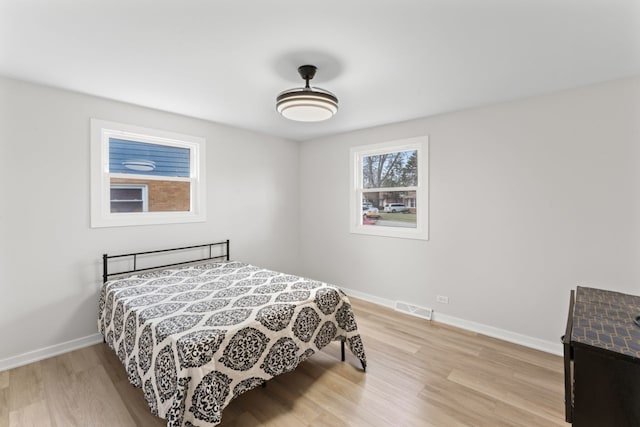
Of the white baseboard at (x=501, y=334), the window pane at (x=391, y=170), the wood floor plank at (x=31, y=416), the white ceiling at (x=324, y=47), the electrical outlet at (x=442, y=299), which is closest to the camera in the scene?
the white ceiling at (x=324, y=47)

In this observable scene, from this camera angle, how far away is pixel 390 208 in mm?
3916

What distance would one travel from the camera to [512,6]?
59.6 inches

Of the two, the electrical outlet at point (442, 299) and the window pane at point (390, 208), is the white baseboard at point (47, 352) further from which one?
the electrical outlet at point (442, 299)

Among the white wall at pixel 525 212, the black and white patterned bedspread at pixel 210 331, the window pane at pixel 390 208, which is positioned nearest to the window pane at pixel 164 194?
the black and white patterned bedspread at pixel 210 331

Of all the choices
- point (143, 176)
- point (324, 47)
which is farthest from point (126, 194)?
point (324, 47)

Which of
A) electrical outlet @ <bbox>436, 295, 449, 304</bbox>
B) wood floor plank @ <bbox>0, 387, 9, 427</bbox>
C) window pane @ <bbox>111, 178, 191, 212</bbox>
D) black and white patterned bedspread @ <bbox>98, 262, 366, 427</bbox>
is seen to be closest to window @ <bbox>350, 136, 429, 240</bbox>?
A: electrical outlet @ <bbox>436, 295, 449, 304</bbox>

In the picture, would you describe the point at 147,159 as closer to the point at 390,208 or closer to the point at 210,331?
the point at 210,331

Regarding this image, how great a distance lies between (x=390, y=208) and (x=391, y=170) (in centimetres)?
51

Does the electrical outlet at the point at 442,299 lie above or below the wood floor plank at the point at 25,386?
above

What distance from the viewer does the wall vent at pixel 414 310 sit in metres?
3.45

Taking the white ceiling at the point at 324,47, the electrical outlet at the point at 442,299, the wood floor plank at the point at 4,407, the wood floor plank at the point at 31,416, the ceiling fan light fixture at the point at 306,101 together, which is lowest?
the wood floor plank at the point at 31,416

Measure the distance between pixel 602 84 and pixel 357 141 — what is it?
2.50 metres

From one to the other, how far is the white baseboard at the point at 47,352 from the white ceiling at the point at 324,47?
2.34m

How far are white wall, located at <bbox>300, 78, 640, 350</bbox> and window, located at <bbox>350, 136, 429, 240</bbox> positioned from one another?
11 centimetres
